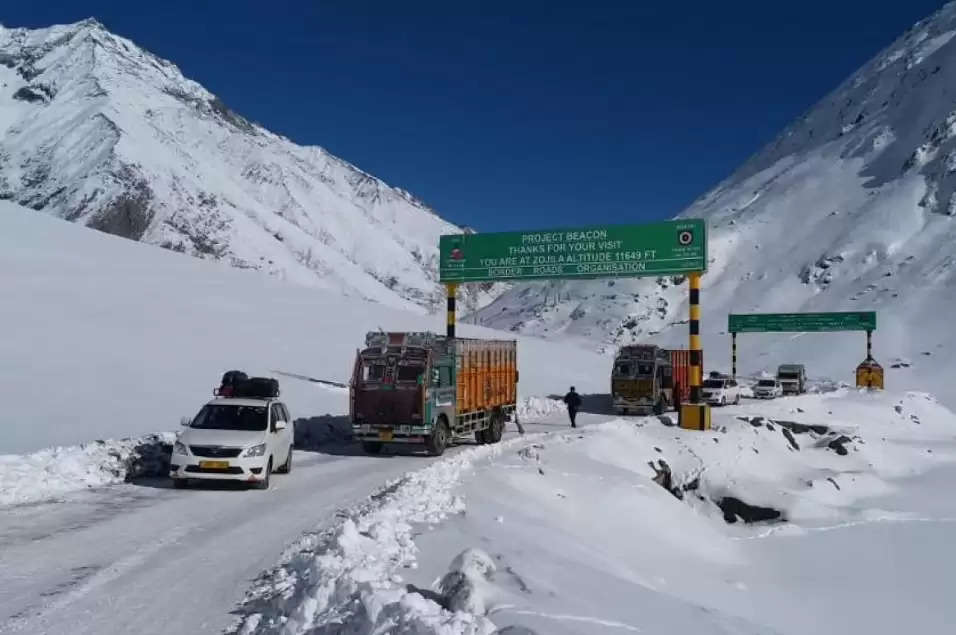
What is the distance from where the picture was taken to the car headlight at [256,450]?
16.3m

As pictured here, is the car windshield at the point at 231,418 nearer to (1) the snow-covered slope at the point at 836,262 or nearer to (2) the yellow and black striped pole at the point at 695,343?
(2) the yellow and black striped pole at the point at 695,343

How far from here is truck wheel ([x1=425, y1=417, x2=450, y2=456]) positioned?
22750 millimetres

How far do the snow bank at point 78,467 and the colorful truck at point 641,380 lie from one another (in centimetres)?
2516

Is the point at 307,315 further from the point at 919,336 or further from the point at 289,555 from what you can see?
the point at 919,336

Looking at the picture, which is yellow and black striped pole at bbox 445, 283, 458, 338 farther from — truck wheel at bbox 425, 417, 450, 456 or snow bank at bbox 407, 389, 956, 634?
truck wheel at bbox 425, 417, 450, 456

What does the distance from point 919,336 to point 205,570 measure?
11194cm

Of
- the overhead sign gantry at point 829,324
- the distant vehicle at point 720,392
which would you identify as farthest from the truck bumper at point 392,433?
the overhead sign gantry at point 829,324

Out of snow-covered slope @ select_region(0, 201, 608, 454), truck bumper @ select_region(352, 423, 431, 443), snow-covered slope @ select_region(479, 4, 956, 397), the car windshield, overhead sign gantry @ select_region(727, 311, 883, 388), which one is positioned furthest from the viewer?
snow-covered slope @ select_region(479, 4, 956, 397)

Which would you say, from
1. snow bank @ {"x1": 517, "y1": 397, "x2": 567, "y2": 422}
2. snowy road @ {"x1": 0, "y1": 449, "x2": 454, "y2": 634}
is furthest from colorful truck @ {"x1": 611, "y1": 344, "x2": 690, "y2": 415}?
snowy road @ {"x1": 0, "y1": 449, "x2": 454, "y2": 634}

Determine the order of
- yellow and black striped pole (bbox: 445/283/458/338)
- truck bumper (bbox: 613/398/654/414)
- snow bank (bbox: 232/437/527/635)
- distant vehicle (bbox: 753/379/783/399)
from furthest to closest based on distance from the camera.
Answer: distant vehicle (bbox: 753/379/783/399) → truck bumper (bbox: 613/398/654/414) → yellow and black striped pole (bbox: 445/283/458/338) → snow bank (bbox: 232/437/527/635)

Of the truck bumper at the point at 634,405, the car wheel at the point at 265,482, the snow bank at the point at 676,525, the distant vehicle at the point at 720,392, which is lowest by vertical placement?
the snow bank at the point at 676,525

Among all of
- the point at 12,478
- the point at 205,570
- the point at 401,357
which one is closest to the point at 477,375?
the point at 401,357

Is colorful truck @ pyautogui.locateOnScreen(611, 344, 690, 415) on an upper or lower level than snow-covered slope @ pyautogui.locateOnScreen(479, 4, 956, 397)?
lower

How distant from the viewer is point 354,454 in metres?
23.8
